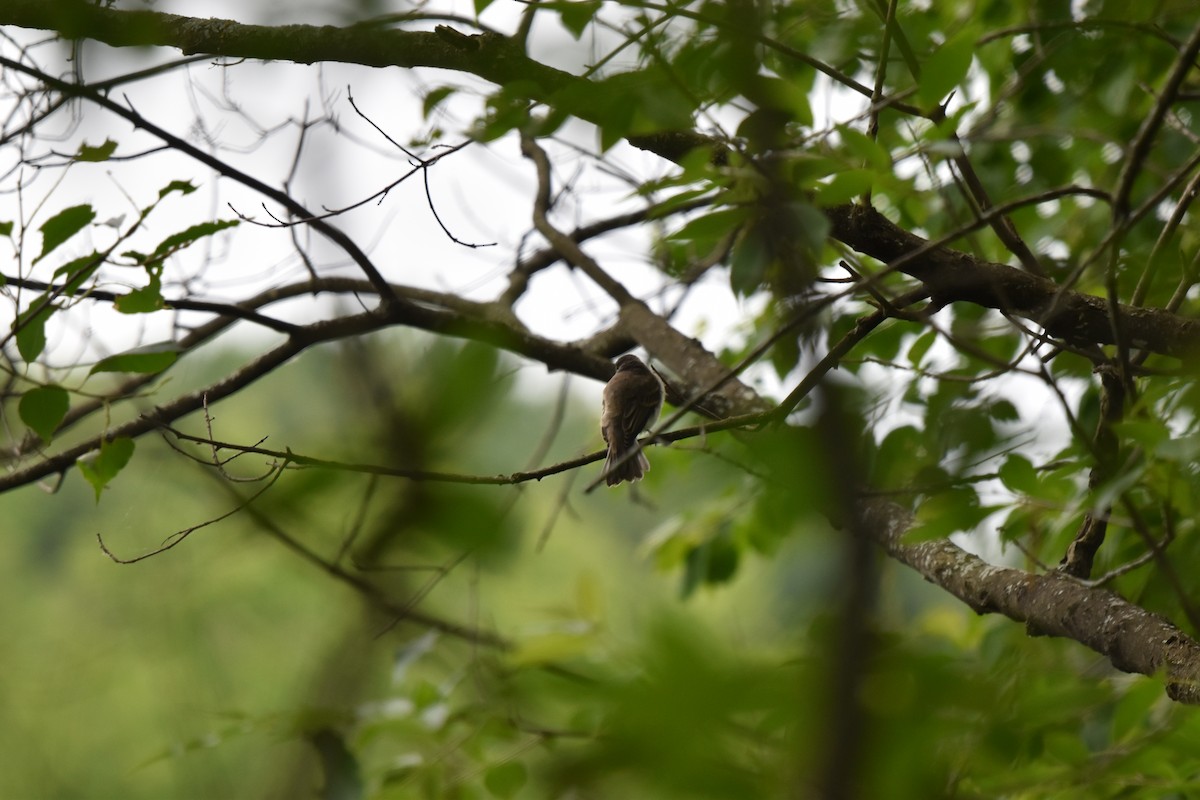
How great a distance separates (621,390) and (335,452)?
2.71 m

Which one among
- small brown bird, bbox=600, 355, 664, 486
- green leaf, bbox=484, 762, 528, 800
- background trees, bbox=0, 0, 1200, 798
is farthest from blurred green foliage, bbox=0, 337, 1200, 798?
small brown bird, bbox=600, 355, 664, 486

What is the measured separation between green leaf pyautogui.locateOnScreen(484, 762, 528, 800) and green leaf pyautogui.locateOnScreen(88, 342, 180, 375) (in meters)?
1.32

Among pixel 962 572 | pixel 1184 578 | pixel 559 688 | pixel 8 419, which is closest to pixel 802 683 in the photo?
pixel 559 688

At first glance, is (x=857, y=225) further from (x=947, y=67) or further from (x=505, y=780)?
(x=505, y=780)

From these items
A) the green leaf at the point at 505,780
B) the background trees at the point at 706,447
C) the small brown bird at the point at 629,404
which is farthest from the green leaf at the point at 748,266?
the small brown bird at the point at 629,404

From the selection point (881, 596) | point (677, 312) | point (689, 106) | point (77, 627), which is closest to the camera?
point (881, 596)

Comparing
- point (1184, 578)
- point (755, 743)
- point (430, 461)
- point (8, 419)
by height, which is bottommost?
point (755, 743)

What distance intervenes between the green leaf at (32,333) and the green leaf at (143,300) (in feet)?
0.48

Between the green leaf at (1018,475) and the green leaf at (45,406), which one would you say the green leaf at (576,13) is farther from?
the green leaf at (45,406)

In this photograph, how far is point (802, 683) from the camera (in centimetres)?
62

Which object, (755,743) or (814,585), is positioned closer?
(814,585)

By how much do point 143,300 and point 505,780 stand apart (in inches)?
58.2

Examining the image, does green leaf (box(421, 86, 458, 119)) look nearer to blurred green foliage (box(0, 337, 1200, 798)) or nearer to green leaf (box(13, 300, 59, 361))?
blurred green foliage (box(0, 337, 1200, 798))

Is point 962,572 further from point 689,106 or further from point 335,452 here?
point 335,452
